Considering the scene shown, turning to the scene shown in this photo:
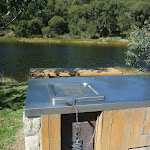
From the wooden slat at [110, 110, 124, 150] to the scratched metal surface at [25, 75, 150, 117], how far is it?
114 millimetres

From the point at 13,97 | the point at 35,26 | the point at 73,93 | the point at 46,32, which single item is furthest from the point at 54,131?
the point at 35,26

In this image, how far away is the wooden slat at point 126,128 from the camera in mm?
2547

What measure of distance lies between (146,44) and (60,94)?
4.75 meters

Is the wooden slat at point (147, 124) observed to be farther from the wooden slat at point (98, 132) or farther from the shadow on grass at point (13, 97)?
the shadow on grass at point (13, 97)

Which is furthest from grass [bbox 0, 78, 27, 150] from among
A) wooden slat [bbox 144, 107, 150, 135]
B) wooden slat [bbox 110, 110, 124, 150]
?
wooden slat [bbox 144, 107, 150, 135]

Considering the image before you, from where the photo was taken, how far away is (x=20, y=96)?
6.29 meters

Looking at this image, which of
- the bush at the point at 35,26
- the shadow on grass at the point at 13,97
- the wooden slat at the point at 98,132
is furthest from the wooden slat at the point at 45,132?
the bush at the point at 35,26

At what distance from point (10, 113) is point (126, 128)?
135 inches

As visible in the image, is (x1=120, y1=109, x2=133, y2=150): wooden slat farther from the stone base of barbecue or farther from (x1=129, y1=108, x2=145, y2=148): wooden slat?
the stone base of barbecue

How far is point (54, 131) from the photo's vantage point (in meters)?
2.33

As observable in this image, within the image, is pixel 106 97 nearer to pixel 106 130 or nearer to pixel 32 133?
pixel 106 130

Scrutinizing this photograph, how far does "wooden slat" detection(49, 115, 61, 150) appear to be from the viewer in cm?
230

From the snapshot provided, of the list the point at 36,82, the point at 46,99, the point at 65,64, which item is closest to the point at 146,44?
the point at 36,82

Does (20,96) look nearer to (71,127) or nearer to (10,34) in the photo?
(71,127)
